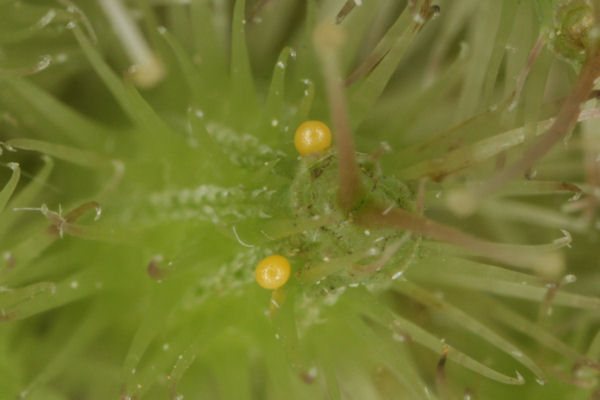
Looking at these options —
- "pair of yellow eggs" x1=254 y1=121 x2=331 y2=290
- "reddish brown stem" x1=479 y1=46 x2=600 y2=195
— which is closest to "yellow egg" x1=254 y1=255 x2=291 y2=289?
"pair of yellow eggs" x1=254 y1=121 x2=331 y2=290

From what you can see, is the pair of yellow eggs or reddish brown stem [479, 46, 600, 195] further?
the pair of yellow eggs

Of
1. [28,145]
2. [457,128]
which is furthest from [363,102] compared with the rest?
[28,145]

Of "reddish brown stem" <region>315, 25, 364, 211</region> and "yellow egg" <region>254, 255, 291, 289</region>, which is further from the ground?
"reddish brown stem" <region>315, 25, 364, 211</region>

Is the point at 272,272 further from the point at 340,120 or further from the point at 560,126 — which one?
the point at 560,126

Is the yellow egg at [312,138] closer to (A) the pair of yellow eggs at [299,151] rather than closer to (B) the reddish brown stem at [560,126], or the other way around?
(A) the pair of yellow eggs at [299,151]

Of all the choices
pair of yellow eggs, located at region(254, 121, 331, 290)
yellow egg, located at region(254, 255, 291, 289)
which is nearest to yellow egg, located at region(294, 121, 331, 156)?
pair of yellow eggs, located at region(254, 121, 331, 290)

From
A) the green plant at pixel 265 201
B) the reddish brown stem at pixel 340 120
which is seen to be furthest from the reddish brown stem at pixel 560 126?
the reddish brown stem at pixel 340 120

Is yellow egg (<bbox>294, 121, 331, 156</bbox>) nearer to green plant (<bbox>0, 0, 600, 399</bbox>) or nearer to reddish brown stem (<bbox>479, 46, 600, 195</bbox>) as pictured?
green plant (<bbox>0, 0, 600, 399</bbox>)
